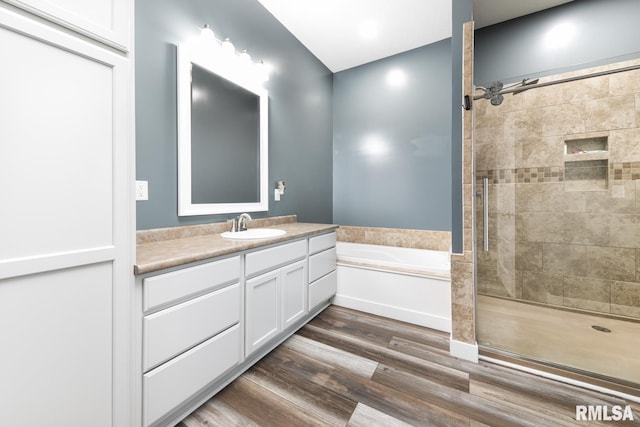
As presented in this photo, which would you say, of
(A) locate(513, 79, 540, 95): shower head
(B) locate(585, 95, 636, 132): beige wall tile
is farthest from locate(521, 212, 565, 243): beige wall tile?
(A) locate(513, 79, 540, 95): shower head

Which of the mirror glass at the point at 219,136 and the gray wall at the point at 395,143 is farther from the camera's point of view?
the gray wall at the point at 395,143

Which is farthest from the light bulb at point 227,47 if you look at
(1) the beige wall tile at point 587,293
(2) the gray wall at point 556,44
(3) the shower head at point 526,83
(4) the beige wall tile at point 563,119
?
(1) the beige wall tile at point 587,293

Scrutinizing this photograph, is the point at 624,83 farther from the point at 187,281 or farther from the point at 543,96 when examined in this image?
the point at 187,281

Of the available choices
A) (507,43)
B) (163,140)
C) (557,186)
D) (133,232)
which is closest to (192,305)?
(133,232)

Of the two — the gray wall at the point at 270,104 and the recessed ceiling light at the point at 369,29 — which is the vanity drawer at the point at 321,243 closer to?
the gray wall at the point at 270,104

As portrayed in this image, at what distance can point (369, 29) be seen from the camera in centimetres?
250

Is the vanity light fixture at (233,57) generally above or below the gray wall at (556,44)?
below

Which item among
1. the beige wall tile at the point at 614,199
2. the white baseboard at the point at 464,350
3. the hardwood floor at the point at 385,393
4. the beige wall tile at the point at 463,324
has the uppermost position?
the beige wall tile at the point at 614,199

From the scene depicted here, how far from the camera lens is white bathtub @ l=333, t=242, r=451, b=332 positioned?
209cm

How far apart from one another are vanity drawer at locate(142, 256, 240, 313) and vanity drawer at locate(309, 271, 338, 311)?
89 centimetres

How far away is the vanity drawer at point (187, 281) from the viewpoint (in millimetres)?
1021

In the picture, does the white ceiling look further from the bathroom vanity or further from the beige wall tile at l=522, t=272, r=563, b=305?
the beige wall tile at l=522, t=272, r=563, b=305

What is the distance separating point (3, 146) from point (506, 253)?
3262 mm

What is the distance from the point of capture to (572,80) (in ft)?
6.89
